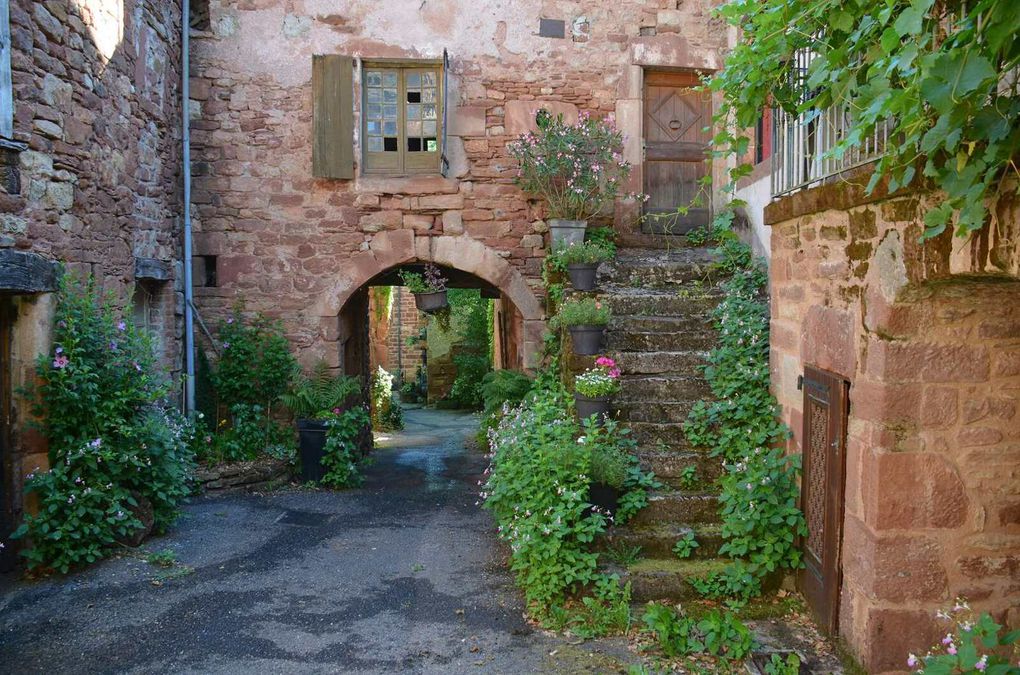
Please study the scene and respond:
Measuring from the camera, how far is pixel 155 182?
23.0 feet

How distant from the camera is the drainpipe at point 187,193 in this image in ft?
24.4

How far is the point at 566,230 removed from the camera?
25.2 ft

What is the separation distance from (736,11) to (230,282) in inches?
222

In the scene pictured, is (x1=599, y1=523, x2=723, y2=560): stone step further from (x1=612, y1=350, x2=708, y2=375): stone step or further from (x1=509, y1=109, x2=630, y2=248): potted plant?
(x1=509, y1=109, x2=630, y2=248): potted plant

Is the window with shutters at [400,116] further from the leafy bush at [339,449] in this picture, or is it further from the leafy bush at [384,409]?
the leafy bush at [384,409]

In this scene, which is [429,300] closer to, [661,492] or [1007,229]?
[661,492]

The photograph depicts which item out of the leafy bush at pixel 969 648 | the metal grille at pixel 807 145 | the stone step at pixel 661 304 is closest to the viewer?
the leafy bush at pixel 969 648

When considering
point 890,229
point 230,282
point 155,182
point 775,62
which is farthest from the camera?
point 230,282

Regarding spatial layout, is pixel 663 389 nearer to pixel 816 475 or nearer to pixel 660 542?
pixel 660 542

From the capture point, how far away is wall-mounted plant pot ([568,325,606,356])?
5.95m

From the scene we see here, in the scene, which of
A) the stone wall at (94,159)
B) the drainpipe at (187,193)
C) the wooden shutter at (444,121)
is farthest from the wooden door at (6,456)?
the wooden shutter at (444,121)

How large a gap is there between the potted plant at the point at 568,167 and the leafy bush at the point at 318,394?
2.43m

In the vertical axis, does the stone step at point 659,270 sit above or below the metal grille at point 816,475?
above

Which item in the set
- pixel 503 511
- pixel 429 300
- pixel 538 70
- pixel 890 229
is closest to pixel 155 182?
pixel 429 300
